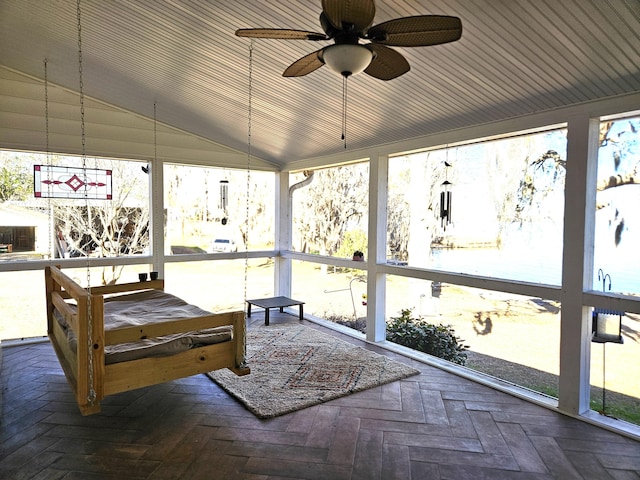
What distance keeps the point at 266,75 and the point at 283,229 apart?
3.51 meters

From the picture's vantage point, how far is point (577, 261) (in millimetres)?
3254

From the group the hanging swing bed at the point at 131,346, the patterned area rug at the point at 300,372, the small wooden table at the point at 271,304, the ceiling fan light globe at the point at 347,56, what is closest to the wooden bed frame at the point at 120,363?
the hanging swing bed at the point at 131,346

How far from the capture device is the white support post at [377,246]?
5113 millimetres

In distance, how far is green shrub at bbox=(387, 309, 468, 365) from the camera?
4.76 m

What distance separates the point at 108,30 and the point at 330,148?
2913mm

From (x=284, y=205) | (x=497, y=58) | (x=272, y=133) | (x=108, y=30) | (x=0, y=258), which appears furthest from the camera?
(x=284, y=205)

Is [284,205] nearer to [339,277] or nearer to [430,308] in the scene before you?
[339,277]

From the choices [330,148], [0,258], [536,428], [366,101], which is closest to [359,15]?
[366,101]

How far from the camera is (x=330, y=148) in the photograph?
562 cm

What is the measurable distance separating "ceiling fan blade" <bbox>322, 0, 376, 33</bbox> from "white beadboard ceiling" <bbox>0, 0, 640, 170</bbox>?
2.51 ft

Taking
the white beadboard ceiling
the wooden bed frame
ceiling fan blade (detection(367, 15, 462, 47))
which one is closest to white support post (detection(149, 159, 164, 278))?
the white beadboard ceiling

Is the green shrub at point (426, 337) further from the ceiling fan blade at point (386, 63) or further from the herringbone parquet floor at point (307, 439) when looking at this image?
the ceiling fan blade at point (386, 63)

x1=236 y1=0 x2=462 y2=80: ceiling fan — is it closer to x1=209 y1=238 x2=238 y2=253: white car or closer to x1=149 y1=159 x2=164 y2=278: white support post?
x1=149 y1=159 x2=164 y2=278: white support post

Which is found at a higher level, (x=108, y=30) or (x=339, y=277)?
(x=108, y=30)
